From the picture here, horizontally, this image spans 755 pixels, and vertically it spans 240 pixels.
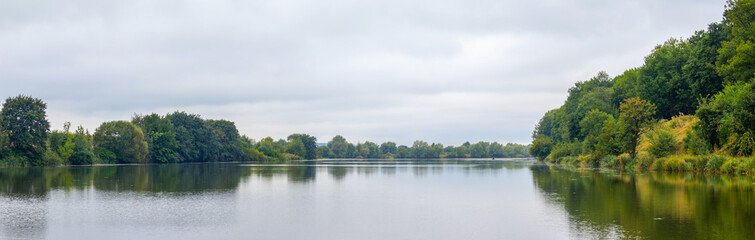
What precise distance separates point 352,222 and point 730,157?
33480mm

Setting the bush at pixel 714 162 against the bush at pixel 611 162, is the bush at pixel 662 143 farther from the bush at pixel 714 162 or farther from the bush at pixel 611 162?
the bush at pixel 611 162

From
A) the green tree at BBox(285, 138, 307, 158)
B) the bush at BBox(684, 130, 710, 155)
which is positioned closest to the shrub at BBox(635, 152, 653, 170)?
the bush at BBox(684, 130, 710, 155)

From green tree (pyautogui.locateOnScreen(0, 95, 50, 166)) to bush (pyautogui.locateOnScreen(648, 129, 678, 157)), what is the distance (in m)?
78.8

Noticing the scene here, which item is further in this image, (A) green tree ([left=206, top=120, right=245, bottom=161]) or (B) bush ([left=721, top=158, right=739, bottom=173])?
(A) green tree ([left=206, top=120, right=245, bottom=161])

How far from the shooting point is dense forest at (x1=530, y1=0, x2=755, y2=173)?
38406 mm

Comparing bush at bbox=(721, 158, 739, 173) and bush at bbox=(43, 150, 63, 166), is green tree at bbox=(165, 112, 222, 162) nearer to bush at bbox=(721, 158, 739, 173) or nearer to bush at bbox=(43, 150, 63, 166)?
bush at bbox=(43, 150, 63, 166)

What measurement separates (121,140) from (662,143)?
8968 cm

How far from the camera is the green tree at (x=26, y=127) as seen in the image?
7694 centimetres

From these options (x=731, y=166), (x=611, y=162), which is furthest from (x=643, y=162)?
(x=731, y=166)

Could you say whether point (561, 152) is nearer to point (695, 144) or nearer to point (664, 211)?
point (695, 144)

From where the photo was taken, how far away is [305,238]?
13531 millimetres

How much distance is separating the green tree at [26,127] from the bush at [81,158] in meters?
6.68

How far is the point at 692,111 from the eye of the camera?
65.6m

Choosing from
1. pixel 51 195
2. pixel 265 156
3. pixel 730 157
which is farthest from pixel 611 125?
pixel 265 156
